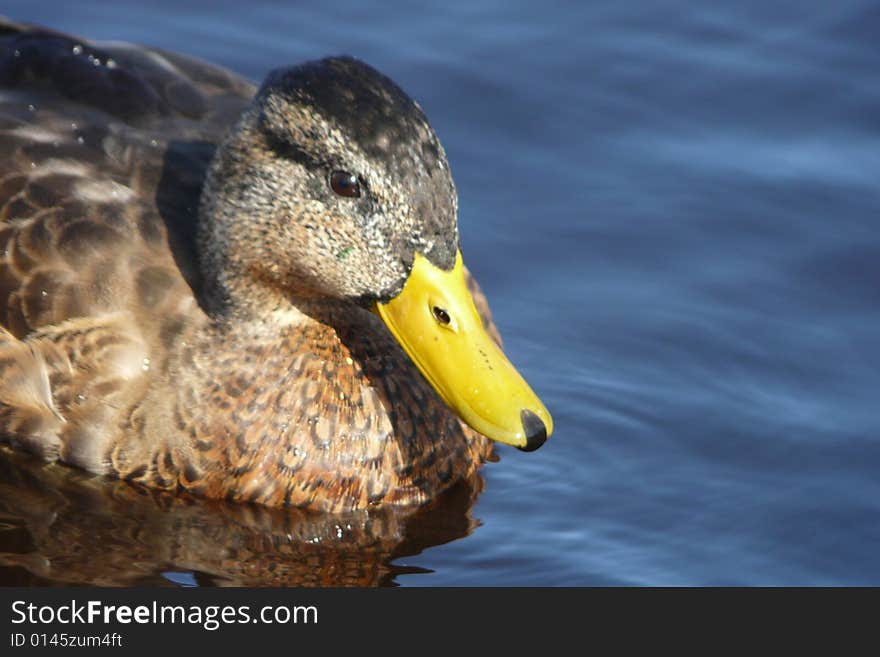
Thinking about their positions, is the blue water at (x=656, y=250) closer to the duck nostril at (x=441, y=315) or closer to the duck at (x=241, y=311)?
the duck at (x=241, y=311)

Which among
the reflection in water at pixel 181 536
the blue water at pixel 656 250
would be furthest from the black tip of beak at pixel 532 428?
the reflection in water at pixel 181 536

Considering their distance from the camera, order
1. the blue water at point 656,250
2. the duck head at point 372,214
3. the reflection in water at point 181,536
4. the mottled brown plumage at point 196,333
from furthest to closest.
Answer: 1. the blue water at point 656,250
2. the mottled brown plumage at point 196,333
3. the reflection in water at point 181,536
4. the duck head at point 372,214

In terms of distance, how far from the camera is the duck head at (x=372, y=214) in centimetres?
670

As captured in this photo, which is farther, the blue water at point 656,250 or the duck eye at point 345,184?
the blue water at point 656,250

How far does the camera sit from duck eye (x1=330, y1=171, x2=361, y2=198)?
679 centimetres

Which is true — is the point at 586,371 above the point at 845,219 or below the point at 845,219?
below

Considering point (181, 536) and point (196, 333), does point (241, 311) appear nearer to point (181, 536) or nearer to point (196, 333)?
point (196, 333)

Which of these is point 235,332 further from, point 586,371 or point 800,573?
point 800,573

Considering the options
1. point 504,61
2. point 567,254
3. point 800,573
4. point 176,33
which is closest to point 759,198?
point 567,254

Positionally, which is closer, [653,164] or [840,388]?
[840,388]

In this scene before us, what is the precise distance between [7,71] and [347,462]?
235 centimetres

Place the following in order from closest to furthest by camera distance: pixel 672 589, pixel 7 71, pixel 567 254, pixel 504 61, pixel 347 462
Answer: pixel 672 589 → pixel 347 462 → pixel 7 71 → pixel 567 254 → pixel 504 61

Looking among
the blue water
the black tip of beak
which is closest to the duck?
the black tip of beak

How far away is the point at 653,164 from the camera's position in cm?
984
